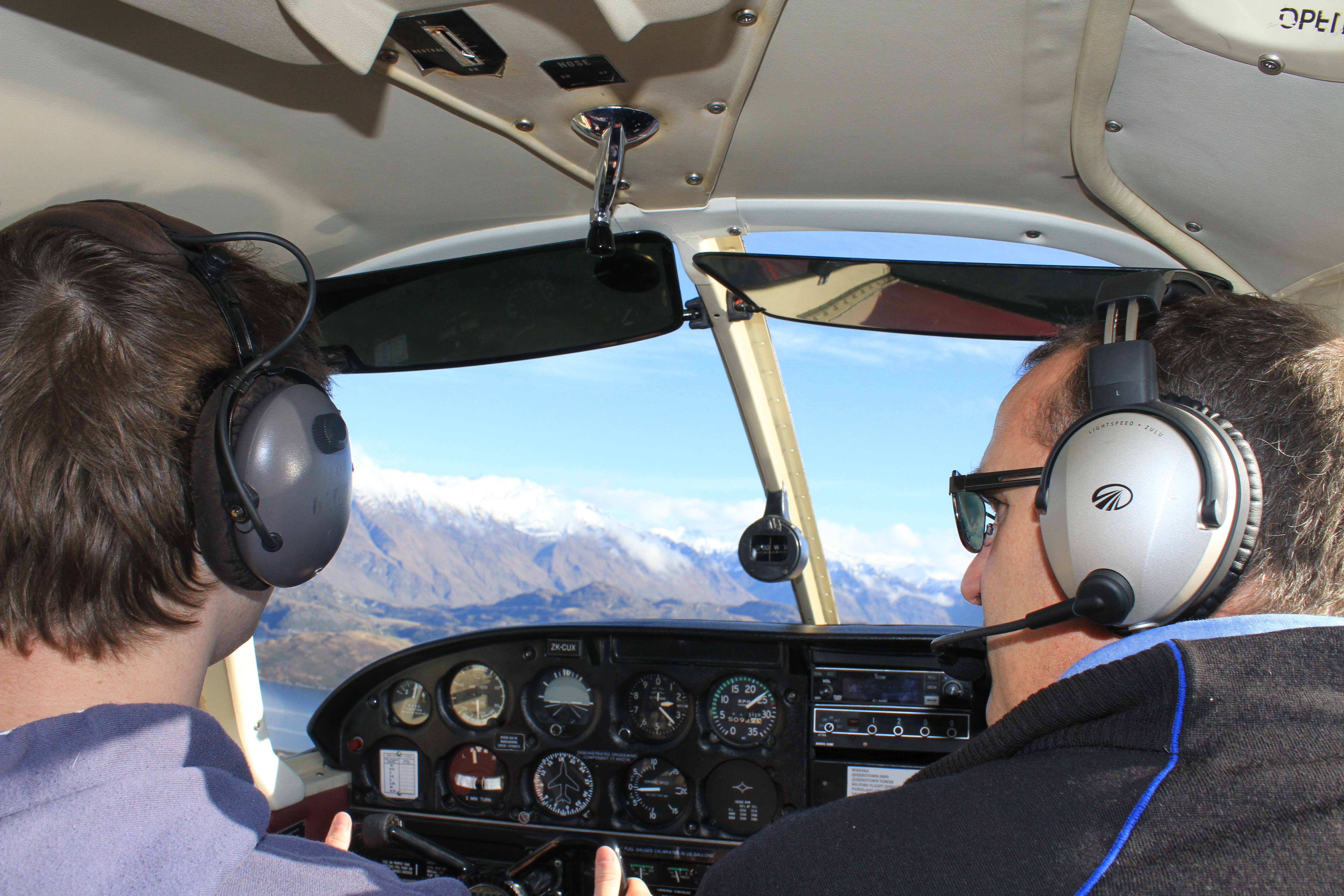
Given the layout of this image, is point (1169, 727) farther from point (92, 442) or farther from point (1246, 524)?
point (92, 442)

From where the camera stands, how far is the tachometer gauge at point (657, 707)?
9.38 feet

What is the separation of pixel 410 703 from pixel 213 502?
2.26 m

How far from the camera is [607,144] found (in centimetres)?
167

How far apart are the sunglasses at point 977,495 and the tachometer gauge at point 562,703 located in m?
1.85

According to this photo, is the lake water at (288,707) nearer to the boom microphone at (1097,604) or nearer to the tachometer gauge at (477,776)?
the tachometer gauge at (477,776)

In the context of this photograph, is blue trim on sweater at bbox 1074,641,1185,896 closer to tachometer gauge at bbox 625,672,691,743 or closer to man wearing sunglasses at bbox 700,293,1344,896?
man wearing sunglasses at bbox 700,293,1344,896

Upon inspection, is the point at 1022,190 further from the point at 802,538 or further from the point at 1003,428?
the point at 802,538

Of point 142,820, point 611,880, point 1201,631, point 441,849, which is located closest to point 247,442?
point 142,820

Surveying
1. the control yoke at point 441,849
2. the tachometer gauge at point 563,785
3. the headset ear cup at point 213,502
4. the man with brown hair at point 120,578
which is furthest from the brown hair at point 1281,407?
the tachometer gauge at point 563,785

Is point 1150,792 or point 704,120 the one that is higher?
point 704,120

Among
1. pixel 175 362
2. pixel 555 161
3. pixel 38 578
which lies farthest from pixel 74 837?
pixel 555 161

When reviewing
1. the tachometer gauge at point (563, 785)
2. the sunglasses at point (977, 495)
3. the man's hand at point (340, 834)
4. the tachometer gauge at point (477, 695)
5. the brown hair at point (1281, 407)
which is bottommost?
the tachometer gauge at point (563, 785)

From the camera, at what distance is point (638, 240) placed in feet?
7.27

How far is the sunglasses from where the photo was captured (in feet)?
3.83
